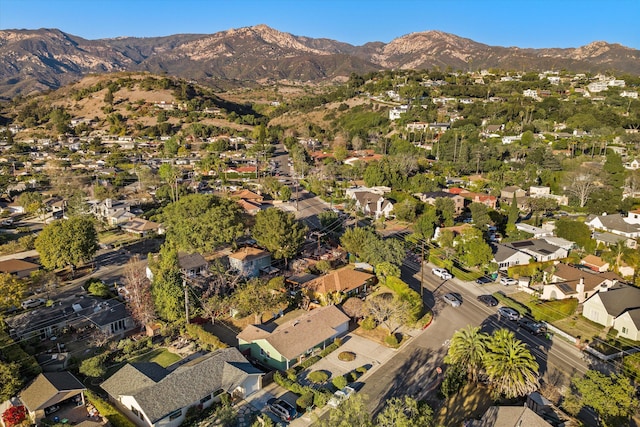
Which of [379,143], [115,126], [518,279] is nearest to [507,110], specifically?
[379,143]

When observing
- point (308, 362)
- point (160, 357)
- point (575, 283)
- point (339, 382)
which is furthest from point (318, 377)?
point (575, 283)

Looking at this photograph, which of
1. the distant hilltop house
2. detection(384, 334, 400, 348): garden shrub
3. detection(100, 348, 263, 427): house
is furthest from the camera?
the distant hilltop house

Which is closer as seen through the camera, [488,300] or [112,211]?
[488,300]

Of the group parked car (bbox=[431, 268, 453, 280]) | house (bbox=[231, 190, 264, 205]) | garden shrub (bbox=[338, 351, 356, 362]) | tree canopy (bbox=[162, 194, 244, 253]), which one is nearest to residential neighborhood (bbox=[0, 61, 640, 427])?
garden shrub (bbox=[338, 351, 356, 362])

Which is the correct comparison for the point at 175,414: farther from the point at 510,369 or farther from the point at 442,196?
the point at 442,196

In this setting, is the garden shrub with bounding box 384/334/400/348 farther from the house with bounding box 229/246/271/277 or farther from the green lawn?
the house with bounding box 229/246/271/277

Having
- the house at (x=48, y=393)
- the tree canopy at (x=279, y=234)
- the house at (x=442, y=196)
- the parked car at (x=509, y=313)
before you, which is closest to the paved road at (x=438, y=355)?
the parked car at (x=509, y=313)

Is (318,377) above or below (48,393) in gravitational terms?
below

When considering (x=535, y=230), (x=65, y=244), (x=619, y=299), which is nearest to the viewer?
(x=619, y=299)
